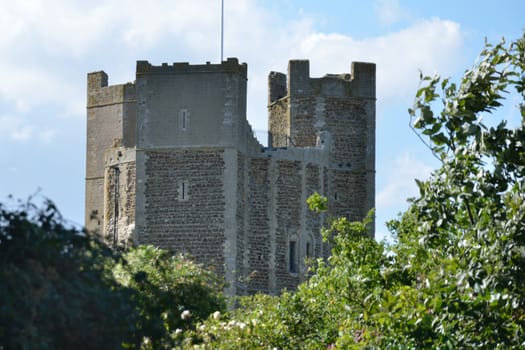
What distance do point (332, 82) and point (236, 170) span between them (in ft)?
19.9

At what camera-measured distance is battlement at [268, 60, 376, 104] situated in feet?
179

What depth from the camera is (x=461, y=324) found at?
18.2 m

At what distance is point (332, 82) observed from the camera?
5472 centimetres

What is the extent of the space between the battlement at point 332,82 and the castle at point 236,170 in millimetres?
35

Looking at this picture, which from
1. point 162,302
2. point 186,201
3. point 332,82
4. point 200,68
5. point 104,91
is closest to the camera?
point 162,302

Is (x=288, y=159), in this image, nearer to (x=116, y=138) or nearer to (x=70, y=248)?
(x=116, y=138)

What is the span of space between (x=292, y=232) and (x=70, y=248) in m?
36.7

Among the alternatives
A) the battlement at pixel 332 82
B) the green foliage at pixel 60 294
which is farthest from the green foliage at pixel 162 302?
the battlement at pixel 332 82

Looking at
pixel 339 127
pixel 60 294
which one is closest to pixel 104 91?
pixel 339 127

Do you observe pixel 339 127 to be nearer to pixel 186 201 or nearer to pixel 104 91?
pixel 186 201

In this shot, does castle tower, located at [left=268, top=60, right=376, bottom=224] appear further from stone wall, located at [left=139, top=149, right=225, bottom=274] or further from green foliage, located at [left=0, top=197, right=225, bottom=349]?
green foliage, located at [left=0, top=197, right=225, bottom=349]

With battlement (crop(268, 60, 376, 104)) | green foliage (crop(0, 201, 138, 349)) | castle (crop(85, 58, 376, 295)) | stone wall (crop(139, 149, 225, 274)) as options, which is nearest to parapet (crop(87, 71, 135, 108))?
castle (crop(85, 58, 376, 295))

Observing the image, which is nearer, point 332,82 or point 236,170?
point 236,170

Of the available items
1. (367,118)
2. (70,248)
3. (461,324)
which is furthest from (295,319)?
(367,118)
